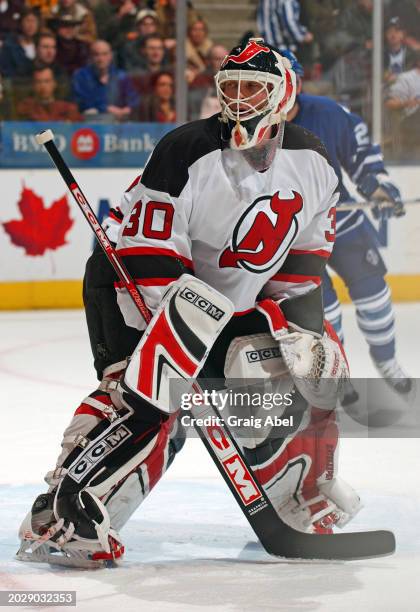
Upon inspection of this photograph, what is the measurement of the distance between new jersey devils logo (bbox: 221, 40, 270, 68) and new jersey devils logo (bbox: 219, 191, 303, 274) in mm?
248

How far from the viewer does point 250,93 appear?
2.33 meters

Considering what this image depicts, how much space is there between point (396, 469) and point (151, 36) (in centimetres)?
370

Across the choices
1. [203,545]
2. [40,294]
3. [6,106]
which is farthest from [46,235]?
[203,545]

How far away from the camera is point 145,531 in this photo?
8.41 feet

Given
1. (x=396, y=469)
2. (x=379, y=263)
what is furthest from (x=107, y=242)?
(x=379, y=263)

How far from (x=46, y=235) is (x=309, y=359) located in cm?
383

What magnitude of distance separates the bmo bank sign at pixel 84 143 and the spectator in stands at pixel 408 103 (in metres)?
1.14

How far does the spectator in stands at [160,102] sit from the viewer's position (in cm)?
638

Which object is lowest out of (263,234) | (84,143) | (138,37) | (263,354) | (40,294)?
(40,294)

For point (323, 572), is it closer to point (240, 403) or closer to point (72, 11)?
point (240, 403)

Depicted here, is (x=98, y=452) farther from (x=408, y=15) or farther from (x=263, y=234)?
(x=408, y=15)

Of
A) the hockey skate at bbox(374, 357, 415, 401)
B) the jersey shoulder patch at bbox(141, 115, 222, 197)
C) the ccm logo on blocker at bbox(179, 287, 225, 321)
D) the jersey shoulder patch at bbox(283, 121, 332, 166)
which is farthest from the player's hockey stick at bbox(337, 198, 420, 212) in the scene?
the ccm logo on blocker at bbox(179, 287, 225, 321)

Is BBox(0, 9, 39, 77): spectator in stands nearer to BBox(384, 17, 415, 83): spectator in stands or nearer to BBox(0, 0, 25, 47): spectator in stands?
BBox(0, 0, 25, 47): spectator in stands

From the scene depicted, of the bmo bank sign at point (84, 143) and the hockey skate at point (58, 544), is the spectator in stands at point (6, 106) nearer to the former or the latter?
the bmo bank sign at point (84, 143)
